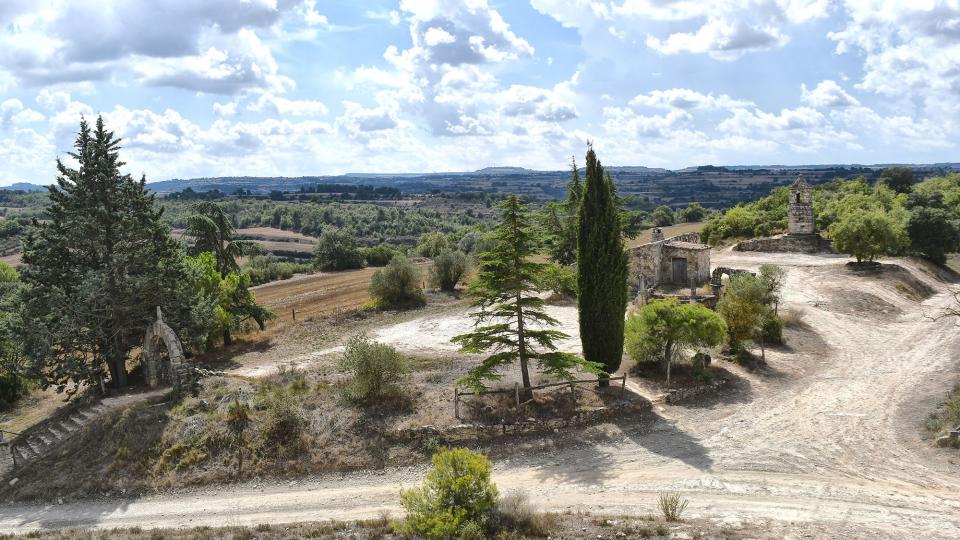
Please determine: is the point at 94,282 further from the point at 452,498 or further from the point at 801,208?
the point at 801,208

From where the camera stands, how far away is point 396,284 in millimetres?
36469

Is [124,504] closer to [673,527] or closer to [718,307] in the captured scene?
[673,527]

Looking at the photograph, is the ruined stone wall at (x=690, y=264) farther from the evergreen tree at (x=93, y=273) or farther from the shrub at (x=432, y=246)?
the shrub at (x=432, y=246)

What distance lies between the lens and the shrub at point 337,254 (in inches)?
2365

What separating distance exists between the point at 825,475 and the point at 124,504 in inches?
703

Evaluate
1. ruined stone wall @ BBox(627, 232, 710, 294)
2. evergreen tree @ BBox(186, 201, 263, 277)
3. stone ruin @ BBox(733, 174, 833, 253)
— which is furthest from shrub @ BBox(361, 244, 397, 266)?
stone ruin @ BBox(733, 174, 833, 253)

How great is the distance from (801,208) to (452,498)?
133 feet

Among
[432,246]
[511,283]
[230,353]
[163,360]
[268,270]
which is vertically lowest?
[230,353]

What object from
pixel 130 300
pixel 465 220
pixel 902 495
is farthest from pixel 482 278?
pixel 465 220

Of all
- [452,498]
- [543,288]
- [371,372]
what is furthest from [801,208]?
[452,498]

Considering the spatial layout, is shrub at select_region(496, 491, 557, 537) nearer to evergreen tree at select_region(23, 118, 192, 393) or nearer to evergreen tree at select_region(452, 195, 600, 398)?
evergreen tree at select_region(452, 195, 600, 398)

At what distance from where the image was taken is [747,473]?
16.3 meters

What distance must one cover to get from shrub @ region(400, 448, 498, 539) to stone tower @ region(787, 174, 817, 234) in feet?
129

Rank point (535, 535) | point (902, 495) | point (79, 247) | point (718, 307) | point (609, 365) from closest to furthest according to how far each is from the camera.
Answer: point (535, 535) → point (902, 495) → point (609, 365) → point (79, 247) → point (718, 307)
